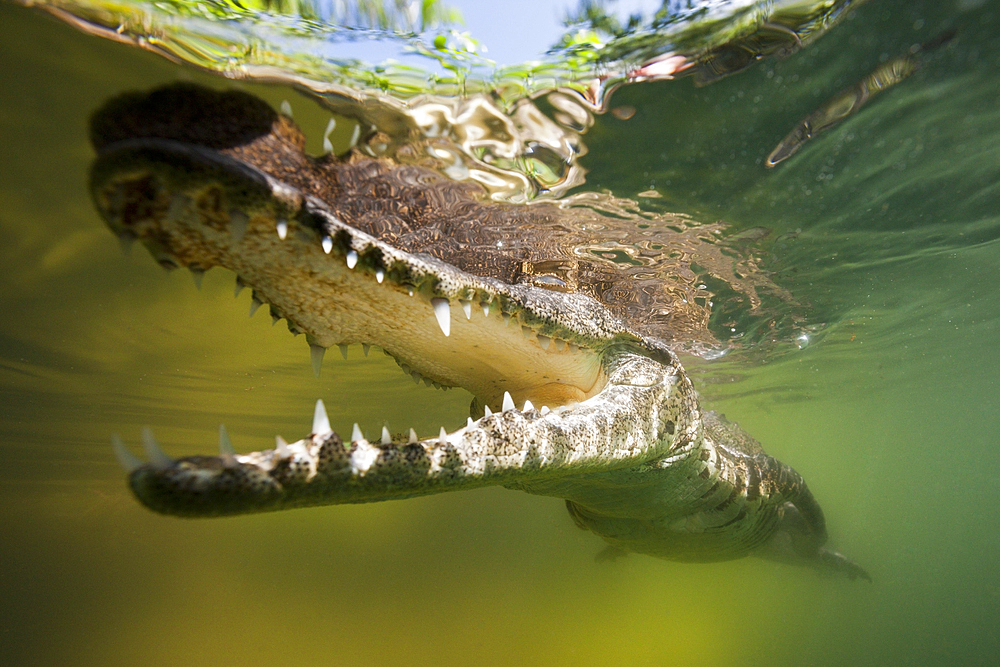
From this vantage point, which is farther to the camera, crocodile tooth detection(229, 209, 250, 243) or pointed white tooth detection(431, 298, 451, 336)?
pointed white tooth detection(431, 298, 451, 336)

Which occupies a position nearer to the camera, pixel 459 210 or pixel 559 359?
pixel 559 359

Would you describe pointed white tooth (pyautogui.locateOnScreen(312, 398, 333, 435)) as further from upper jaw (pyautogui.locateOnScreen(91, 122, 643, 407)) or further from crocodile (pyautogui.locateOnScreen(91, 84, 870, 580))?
upper jaw (pyautogui.locateOnScreen(91, 122, 643, 407))

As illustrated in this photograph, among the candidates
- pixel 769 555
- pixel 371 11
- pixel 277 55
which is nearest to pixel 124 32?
pixel 277 55

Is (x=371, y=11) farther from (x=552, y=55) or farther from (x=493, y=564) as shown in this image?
(x=493, y=564)

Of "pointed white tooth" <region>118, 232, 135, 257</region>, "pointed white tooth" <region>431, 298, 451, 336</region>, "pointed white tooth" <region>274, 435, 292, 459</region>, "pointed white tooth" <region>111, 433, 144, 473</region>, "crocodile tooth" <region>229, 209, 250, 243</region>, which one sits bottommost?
"pointed white tooth" <region>111, 433, 144, 473</region>

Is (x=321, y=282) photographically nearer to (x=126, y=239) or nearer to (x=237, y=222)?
(x=237, y=222)

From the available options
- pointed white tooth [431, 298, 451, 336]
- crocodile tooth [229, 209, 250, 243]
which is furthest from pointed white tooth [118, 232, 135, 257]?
pointed white tooth [431, 298, 451, 336]

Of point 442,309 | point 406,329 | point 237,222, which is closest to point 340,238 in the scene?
point 237,222
